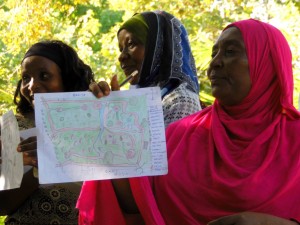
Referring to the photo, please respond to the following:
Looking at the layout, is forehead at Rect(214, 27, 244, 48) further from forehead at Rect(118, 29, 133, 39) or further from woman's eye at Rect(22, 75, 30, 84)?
woman's eye at Rect(22, 75, 30, 84)

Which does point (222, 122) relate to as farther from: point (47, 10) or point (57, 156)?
point (47, 10)

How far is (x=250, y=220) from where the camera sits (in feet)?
7.26

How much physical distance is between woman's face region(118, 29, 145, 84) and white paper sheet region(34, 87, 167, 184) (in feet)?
3.43

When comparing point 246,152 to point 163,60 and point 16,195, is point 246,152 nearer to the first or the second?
point 163,60

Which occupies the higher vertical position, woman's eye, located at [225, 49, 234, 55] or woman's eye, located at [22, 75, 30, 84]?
woman's eye, located at [225, 49, 234, 55]

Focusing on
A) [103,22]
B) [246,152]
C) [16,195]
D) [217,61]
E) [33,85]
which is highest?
[217,61]

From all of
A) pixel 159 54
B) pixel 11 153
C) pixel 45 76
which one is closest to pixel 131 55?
pixel 159 54

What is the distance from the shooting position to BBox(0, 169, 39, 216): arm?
2824 millimetres

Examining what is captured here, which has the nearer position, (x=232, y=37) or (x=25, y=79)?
(x=232, y=37)

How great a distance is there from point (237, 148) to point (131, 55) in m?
1.03

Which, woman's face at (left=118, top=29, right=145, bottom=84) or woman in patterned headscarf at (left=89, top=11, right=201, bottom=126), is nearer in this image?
woman in patterned headscarf at (left=89, top=11, right=201, bottom=126)

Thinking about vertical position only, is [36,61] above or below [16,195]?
above

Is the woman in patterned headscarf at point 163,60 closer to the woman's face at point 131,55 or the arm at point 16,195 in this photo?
the woman's face at point 131,55

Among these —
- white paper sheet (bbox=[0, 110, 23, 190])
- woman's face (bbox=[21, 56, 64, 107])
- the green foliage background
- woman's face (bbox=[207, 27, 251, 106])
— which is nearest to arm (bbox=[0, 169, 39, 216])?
white paper sheet (bbox=[0, 110, 23, 190])
